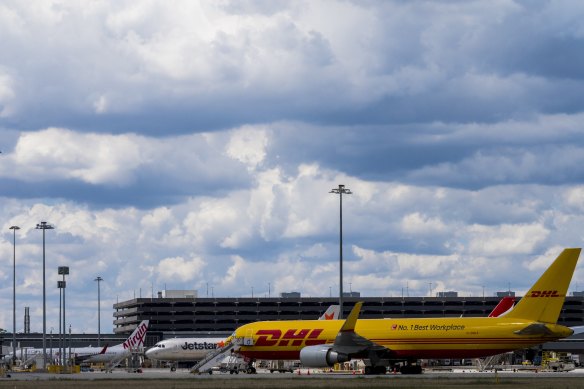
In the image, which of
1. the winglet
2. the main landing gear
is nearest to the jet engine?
the winglet

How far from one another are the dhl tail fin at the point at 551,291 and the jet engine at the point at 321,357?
13.1 meters

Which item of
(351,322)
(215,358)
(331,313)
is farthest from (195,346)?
(351,322)

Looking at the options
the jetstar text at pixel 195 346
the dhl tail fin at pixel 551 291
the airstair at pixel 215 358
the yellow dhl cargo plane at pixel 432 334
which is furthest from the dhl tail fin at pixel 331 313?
the dhl tail fin at pixel 551 291

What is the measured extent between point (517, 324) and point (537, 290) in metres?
2.78

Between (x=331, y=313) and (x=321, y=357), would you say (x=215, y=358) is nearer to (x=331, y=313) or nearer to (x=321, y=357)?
(x=321, y=357)

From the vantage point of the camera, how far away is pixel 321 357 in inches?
3189

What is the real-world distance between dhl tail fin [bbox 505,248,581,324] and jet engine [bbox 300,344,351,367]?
42.9ft

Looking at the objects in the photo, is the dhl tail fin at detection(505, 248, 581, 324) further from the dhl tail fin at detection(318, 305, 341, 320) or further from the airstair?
the dhl tail fin at detection(318, 305, 341, 320)

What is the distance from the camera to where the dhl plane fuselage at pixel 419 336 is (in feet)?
259

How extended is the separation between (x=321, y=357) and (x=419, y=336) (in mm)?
7312

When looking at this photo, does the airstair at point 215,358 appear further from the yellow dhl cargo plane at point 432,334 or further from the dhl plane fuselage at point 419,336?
the yellow dhl cargo plane at point 432,334

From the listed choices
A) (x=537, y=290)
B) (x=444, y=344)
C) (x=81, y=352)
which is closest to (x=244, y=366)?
(x=444, y=344)

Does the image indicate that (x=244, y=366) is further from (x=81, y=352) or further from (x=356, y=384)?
(x=81, y=352)

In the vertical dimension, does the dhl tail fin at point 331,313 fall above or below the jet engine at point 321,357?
above
